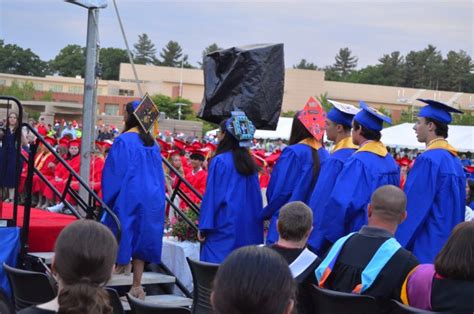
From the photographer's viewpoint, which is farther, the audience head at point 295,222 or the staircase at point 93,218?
the staircase at point 93,218

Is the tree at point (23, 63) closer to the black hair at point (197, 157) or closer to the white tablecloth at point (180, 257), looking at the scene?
the black hair at point (197, 157)

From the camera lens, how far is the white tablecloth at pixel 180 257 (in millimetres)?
8391

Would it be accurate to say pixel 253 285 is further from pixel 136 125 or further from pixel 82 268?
pixel 136 125

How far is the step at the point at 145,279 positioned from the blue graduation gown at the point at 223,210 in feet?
2.60

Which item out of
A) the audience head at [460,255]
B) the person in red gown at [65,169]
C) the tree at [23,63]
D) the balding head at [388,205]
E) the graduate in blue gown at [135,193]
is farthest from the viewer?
the tree at [23,63]

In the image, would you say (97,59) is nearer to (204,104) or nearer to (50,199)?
(204,104)

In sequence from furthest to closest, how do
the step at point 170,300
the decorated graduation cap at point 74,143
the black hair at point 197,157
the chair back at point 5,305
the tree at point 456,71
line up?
the tree at point 456,71 < the decorated graduation cap at point 74,143 < the black hair at point 197,157 < the step at point 170,300 < the chair back at point 5,305

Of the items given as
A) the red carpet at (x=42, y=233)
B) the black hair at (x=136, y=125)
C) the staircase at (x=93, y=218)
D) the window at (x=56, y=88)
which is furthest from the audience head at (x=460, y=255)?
the window at (x=56, y=88)

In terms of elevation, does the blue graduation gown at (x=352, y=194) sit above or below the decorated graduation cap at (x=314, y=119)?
below

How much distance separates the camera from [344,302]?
14.9 ft

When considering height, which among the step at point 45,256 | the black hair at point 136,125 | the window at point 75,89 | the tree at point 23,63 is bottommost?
the step at point 45,256

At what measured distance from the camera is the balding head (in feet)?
16.0

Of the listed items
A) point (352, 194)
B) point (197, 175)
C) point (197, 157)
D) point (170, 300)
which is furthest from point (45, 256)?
point (197, 157)

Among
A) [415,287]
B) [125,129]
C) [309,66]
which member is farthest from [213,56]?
[309,66]
